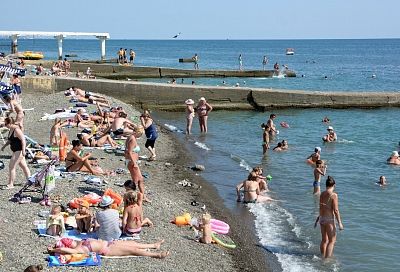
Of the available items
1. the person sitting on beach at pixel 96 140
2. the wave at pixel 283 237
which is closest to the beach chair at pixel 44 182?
the wave at pixel 283 237

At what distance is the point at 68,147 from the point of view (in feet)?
53.0

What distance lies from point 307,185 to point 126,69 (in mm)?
33759

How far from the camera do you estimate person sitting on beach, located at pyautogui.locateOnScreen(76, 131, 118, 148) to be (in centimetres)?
1773

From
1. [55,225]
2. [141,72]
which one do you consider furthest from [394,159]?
[141,72]

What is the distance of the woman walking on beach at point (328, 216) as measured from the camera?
10.2 m

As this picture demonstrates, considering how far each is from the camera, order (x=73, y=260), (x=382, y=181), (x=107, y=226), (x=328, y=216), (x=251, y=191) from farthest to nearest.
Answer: (x=382, y=181), (x=251, y=191), (x=328, y=216), (x=107, y=226), (x=73, y=260)

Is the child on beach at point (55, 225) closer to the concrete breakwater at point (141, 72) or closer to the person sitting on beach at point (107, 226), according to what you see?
the person sitting on beach at point (107, 226)

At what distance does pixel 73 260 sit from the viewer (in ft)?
27.6

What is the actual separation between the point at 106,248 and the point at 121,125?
10.3 meters

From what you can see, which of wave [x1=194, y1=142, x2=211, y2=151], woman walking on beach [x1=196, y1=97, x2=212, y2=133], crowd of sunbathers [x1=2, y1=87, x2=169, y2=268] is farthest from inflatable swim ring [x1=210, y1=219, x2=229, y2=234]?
woman walking on beach [x1=196, y1=97, x2=212, y2=133]

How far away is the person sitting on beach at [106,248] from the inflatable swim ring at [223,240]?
5.20 feet

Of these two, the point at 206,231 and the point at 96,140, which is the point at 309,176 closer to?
the point at 96,140

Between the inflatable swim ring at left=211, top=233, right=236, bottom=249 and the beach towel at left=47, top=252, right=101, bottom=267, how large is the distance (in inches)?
111

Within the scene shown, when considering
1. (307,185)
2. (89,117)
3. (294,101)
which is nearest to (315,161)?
(307,185)
